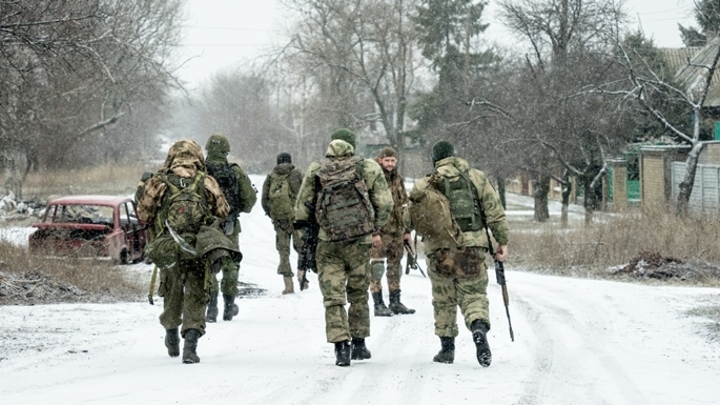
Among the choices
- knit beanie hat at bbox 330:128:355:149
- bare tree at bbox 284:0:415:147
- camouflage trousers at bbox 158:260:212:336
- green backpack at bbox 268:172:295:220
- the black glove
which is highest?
bare tree at bbox 284:0:415:147

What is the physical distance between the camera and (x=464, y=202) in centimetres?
859

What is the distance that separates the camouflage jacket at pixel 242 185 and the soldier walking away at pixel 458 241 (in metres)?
3.04

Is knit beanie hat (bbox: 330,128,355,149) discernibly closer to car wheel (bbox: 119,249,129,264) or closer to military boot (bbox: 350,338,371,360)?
military boot (bbox: 350,338,371,360)

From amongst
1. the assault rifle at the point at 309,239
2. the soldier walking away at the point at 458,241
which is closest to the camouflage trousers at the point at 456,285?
the soldier walking away at the point at 458,241

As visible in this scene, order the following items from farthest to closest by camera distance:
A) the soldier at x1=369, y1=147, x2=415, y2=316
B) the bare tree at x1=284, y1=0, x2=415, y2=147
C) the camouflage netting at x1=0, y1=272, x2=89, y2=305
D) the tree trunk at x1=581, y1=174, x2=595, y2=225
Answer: the bare tree at x1=284, y1=0, x2=415, y2=147 < the tree trunk at x1=581, y1=174, x2=595, y2=225 < the camouflage netting at x1=0, y1=272, x2=89, y2=305 < the soldier at x1=369, y1=147, x2=415, y2=316

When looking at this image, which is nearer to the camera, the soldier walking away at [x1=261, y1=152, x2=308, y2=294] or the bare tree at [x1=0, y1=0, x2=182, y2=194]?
the soldier walking away at [x1=261, y1=152, x2=308, y2=294]

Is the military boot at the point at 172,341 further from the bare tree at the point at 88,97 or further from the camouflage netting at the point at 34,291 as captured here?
the bare tree at the point at 88,97

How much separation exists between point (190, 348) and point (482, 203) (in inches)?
103

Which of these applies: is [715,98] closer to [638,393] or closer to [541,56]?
[541,56]

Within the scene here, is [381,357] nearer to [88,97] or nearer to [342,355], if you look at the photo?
[342,355]

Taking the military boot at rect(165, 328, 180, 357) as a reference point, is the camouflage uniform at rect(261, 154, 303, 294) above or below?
above

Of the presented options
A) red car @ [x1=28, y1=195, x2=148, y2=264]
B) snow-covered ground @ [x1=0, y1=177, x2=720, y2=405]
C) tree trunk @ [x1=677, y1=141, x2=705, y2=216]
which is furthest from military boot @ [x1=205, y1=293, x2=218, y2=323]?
tree trunk @ [x1=677, y1=141, x2=705, y2=216]

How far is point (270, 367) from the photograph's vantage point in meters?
8.25

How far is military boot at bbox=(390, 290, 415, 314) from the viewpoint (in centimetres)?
1193
